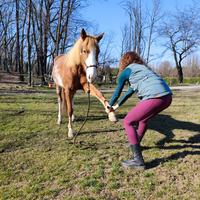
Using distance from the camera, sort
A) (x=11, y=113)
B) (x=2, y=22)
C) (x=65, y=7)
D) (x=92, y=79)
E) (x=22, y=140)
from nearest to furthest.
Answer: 1. (x=92, y=79)
2. (x=22, y=140)
3. (x=11, y=113)
4. (x=65, y=7)
5. (x=2, y=22)

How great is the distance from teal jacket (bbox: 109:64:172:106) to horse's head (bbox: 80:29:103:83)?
59cm

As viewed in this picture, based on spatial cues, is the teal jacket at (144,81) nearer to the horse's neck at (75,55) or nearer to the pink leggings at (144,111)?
the pink leggings at (144,111)

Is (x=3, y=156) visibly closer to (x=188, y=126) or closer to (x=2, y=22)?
(x=188, y=126)

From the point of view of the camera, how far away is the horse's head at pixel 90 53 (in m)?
4.95

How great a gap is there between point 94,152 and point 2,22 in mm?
43113

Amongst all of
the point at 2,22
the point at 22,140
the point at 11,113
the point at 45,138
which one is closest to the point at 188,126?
the point at 45,138

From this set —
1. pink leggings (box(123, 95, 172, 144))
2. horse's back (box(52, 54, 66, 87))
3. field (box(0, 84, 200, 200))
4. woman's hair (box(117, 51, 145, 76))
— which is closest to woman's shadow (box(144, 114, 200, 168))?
field (box(0, 84, 200, 200))

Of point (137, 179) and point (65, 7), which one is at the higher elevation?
point (65, 7)

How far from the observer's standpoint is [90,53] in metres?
5.07

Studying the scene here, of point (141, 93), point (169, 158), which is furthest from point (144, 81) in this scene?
point (169, 158)

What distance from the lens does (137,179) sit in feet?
Result: 13.6

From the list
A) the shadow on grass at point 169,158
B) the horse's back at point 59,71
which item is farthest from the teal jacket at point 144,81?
the horse's back at point 59,71

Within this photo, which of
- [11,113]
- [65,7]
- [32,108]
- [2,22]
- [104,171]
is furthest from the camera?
[2,22]

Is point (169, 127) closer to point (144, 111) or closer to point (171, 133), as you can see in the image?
point (171, 133)
